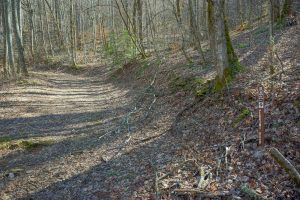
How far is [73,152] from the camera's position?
8328mm

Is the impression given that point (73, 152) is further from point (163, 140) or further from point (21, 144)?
point (163, 140)

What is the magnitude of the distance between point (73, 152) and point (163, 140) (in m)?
2.36

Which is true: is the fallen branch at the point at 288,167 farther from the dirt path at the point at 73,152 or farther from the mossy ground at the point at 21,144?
the mossy ground at the point at 21,144

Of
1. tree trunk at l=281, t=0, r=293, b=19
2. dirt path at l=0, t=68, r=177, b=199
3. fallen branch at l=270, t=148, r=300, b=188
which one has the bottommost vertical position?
dirt path at l=0, t=68, r=177, b=199

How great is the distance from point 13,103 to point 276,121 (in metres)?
10.7

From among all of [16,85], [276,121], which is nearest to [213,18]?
[276,121]

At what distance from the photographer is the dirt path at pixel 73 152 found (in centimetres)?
→ 631

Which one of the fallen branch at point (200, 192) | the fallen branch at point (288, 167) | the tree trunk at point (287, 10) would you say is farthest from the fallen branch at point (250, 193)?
the tree trunk at point (287, 10)

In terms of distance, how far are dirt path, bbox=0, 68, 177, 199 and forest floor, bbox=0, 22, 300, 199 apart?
0.09ft

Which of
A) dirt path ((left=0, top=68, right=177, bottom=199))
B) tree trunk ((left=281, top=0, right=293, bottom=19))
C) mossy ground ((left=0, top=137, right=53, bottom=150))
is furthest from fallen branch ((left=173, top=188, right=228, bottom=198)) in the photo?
tree trunk ((left=281, top=0, right=293, bottom=19))

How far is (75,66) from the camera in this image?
29.1 m

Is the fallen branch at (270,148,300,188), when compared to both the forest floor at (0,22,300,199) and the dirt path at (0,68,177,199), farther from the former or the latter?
the dirt path at (0,68,177,199)

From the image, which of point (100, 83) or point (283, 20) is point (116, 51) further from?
point (283, 20)

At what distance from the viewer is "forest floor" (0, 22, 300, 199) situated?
5.60 metres
